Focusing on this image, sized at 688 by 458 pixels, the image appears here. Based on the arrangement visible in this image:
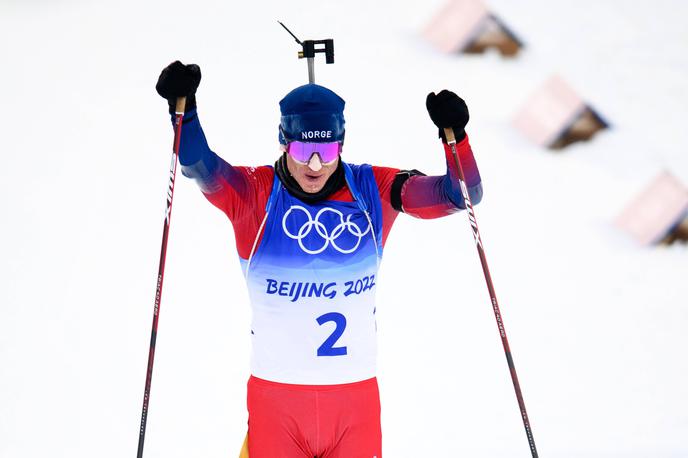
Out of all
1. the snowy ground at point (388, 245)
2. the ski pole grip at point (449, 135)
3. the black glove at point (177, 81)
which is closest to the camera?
the black glove at point (177, 81)

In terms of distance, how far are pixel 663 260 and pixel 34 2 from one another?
8.31ft

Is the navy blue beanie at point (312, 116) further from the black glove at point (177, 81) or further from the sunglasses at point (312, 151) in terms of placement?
the black glove at point (177, 81)

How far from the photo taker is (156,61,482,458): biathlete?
2334 millimetres

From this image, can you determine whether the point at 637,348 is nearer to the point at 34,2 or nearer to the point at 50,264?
the point at 50,264

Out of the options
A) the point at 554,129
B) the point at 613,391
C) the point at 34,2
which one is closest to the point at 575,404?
the point at 613,391

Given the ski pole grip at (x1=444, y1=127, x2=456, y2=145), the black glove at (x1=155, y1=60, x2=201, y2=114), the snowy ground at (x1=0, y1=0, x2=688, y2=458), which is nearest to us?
the black glove at (x1=155, y1=60, x2=201, y2=114)

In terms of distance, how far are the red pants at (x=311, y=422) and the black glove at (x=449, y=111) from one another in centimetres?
63

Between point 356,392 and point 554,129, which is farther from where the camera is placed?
point 554,129

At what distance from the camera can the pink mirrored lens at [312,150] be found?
231cm

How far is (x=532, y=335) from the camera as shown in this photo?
3.68m

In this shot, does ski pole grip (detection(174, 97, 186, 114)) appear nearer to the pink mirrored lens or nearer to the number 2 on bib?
the pink mirrored lens

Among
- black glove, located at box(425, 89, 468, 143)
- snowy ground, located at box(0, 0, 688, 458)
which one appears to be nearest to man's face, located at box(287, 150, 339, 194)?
black glove, located at box(425, 89, 468, 143)

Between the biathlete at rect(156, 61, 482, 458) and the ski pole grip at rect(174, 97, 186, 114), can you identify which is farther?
the biathlete at rect(156, 61, 482, 458)

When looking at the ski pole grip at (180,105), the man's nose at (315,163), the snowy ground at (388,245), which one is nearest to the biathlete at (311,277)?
the man's nose at (315,163)
